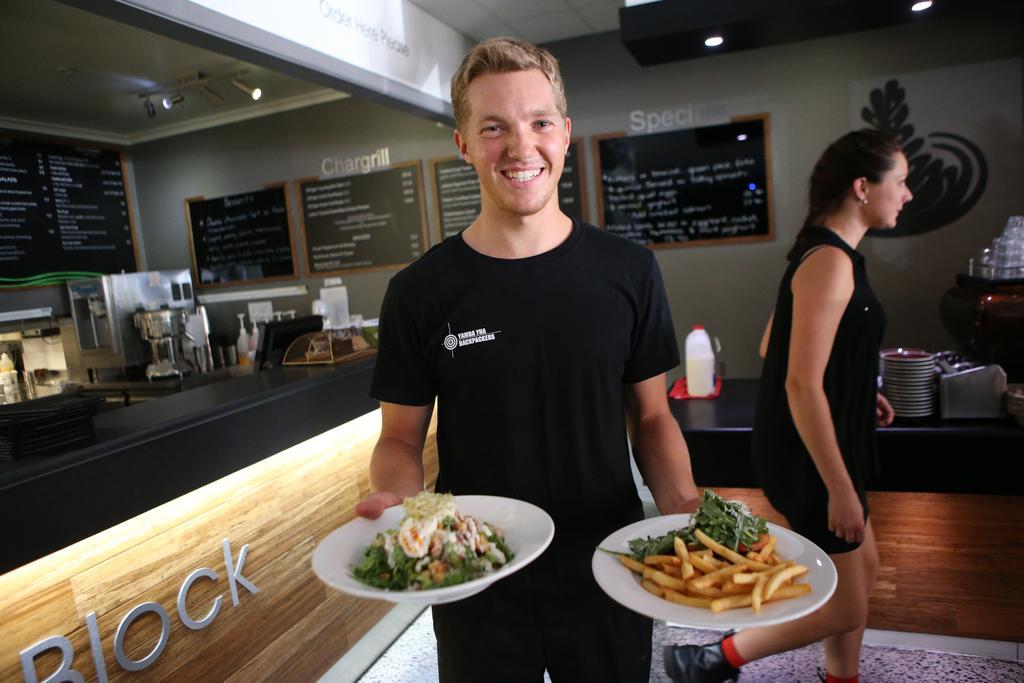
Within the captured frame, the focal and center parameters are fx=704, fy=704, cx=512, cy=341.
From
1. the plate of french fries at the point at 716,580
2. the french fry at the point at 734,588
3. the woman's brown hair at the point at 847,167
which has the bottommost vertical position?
the french fry at the point at 734,588

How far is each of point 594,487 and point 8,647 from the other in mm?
1441

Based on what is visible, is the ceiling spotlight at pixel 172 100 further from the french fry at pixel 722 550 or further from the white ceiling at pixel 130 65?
the french fry at pixel 722 550

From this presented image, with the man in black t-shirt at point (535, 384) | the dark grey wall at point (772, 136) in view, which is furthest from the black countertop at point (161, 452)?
the dark grey wall at point (772, 136)

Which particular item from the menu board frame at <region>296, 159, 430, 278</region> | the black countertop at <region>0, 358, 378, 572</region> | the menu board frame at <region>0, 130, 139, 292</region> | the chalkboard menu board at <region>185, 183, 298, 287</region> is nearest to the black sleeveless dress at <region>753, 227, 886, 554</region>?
the black countertop at <region>0, 358, 378, 572</region>

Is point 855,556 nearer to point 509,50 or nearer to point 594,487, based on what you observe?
point 594,487

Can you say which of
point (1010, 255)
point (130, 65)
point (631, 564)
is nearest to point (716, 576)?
point (631, 564)

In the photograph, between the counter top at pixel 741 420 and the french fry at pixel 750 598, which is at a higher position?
the french fry at pixel 750 598

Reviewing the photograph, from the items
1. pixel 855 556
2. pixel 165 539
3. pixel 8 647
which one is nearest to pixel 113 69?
pixel 165 539

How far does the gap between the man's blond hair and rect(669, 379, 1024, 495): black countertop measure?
5.70ft

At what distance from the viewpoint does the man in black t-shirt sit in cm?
139

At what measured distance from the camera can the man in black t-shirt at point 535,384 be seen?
54.6 inches

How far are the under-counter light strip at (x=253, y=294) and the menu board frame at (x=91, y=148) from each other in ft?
2.28

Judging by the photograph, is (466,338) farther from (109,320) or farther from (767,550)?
(109,320)

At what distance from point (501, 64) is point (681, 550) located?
0.92 m
